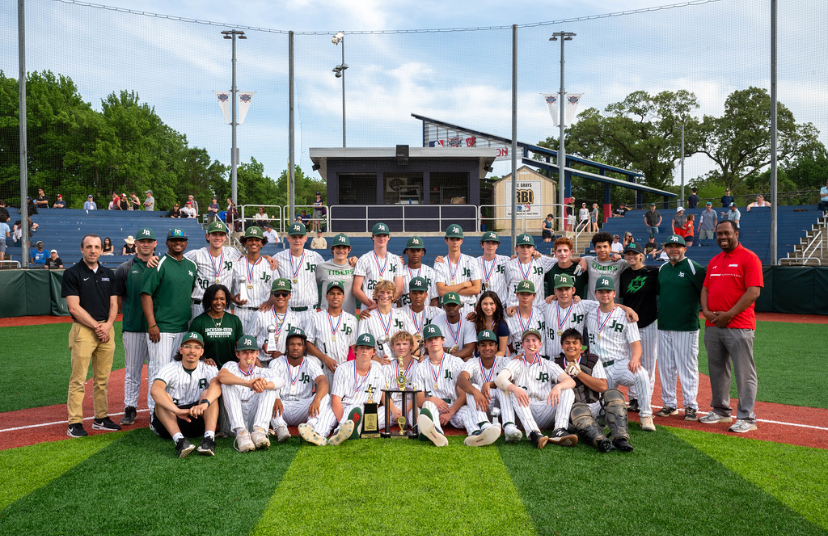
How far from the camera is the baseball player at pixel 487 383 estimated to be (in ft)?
19.0

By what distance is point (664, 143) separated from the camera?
158ft

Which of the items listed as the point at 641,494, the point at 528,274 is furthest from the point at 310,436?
the point at 528,274

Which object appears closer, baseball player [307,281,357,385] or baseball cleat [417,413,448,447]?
baseball cleat [417,413,448,447]

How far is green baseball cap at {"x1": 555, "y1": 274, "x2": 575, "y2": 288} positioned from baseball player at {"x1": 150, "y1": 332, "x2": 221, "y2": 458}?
400 centimetres

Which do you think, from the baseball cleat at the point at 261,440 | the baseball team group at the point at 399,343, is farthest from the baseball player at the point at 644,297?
the baseball cleat at the point at 261,440

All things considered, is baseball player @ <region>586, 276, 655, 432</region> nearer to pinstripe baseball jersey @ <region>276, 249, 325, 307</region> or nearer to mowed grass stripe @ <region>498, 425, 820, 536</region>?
mowed grass stripe @ <region>498, 425, 820, 536</region>

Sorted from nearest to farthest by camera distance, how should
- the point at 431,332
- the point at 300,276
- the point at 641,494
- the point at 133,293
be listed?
the point at 641,494, the point at 431,332, the point at 133,293, the point at 300,276

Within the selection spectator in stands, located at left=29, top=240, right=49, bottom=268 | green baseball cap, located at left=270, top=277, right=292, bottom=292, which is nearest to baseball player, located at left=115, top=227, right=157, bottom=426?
green baseball cap, located at left=270, top=277, right=292, bottom=292

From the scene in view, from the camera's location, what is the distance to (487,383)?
238 inches

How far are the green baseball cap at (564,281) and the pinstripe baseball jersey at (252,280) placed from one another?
3.59 metres

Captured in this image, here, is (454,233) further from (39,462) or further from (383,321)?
(39,462)

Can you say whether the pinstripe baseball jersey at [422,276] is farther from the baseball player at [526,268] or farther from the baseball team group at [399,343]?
the baseball player at [526,268]

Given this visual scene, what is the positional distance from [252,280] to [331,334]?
1254 mm

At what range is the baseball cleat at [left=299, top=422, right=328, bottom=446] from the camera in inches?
217
